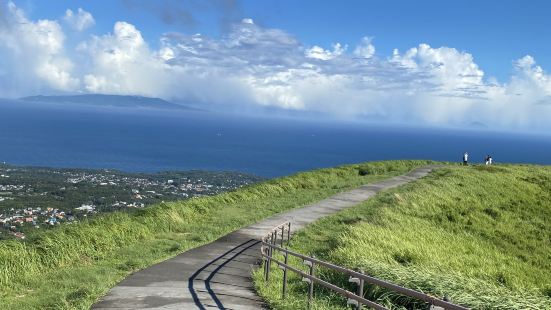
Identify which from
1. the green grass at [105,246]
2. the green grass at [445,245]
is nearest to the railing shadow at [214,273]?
the green grass at [445,245]

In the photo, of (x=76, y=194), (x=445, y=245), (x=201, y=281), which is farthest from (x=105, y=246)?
(x=76, y=194)

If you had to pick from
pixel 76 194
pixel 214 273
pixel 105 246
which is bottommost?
pixel 76 194

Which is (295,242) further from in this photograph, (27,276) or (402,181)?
(402,181)

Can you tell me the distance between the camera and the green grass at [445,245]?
29.7ft

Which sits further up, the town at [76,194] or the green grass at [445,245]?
the green grass at [445,245]

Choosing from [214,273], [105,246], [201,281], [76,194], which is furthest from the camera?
[76,194]

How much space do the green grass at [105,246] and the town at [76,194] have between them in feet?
10.9

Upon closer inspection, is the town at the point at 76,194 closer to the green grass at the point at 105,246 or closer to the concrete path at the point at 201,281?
the green grass at the point at 105,246

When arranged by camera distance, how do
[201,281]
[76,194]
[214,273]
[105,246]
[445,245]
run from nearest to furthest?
[201,281]
[214,273]
[105,246]
[445,245]
[76,194]

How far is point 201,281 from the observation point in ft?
35.2

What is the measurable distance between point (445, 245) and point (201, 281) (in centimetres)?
931

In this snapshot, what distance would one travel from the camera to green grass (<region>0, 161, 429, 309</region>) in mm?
10094

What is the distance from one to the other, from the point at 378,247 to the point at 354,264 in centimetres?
326

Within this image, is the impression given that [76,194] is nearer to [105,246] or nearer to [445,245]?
[105,246]
